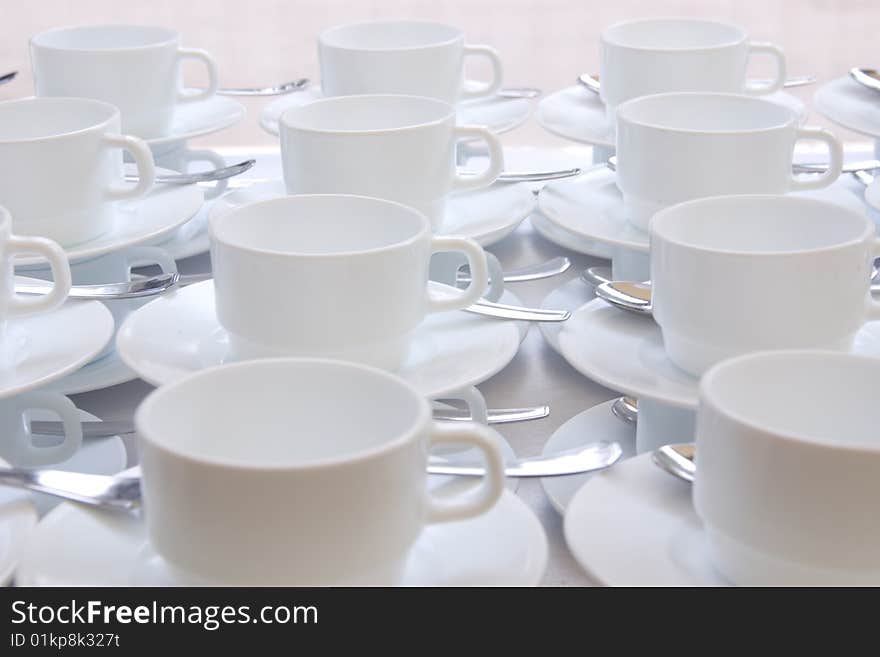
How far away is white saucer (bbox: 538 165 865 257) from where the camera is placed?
2.26 feet

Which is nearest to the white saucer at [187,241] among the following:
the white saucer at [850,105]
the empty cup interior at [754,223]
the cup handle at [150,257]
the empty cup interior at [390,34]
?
the cup handle at [150,257]

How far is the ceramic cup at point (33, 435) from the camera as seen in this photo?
55cm

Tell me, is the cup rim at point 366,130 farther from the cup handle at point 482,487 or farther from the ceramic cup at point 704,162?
the cup handle at point 482,487

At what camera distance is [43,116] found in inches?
31.1

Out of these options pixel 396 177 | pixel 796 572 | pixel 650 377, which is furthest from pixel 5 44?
pixel 796 572

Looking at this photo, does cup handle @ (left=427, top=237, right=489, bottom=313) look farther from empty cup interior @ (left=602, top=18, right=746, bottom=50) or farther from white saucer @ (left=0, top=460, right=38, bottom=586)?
empty cup interior @ (left=602, top=18, right=746, bottom=50)

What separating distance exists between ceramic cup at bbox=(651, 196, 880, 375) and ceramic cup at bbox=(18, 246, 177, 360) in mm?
313

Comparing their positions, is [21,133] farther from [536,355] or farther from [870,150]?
[870,150]

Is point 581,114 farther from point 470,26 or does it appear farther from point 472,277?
point 470,26

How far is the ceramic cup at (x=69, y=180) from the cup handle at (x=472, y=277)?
0.22m

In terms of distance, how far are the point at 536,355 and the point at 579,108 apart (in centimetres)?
33

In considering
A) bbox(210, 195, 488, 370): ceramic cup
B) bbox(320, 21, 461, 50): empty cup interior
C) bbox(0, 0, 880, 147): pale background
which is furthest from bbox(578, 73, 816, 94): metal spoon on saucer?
bbox(0, 0, 880, 147): pale background

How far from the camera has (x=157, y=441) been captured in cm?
37

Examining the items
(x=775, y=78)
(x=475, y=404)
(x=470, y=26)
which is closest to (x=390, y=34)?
(x=775, y=78)
